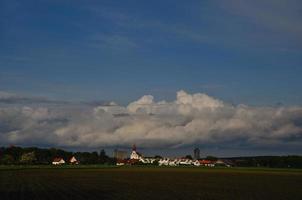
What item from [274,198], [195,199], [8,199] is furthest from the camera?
[274,198]

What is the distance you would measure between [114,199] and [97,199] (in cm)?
114

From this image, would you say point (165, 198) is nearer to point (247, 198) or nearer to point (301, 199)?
point (247, 198)

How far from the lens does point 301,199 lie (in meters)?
40.3

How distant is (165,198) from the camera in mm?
38469

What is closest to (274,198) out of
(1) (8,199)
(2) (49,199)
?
(2) (49,199)

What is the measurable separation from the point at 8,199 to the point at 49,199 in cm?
262

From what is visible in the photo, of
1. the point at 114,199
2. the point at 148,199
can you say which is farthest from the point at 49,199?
the point at 148,199

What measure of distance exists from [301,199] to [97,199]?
1512 centimetres

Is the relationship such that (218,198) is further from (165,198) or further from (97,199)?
(97,199)

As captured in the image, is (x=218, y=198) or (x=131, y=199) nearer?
(x=131, y=199)

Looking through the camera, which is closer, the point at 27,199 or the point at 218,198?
the point at 27,199

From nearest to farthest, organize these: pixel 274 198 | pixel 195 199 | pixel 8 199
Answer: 1. pixel 8 199
2. pixel 195 199
3. pixel 274 198

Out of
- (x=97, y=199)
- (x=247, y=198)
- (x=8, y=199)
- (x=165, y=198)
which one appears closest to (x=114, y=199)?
(x=97, y=199)

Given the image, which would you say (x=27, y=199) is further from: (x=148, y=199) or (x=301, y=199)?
(x=301, y=199)
